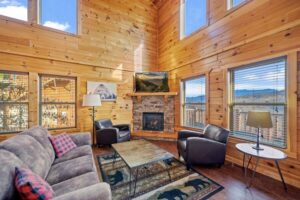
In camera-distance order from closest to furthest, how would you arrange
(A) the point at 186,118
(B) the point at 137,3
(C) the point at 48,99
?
(C) the point at 48,99 → (A) the point at 186,118 → (B) the point at 137,3

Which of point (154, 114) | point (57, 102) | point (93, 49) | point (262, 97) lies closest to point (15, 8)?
point (93, 49)

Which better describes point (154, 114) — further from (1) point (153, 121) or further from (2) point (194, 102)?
(2) point (194, 102)

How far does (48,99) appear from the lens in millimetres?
4094

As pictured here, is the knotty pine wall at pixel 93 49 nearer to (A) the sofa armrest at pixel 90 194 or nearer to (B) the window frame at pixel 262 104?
(B) the window frame at pixel 262 104

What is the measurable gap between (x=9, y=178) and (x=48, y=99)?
11.0 ft

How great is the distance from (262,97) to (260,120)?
841 mm

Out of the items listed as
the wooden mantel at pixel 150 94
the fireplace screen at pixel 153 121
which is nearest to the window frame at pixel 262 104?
the wooden mantel at pixel 150 94

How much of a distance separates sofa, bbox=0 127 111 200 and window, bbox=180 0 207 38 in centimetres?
412

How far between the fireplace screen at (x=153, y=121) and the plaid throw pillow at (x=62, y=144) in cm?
289

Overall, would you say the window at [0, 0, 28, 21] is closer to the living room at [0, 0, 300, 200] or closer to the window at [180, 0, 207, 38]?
the living room at [0, 0, 300, 200]

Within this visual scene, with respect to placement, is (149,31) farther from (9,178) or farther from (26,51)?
(9,178)

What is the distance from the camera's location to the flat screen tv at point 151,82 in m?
5.18

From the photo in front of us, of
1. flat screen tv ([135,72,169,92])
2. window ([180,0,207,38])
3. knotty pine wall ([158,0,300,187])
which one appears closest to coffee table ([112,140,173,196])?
knotty pine wall ([158,0,300,187])

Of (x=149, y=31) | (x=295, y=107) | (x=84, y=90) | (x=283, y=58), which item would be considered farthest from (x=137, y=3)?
(x=295, y=107)
